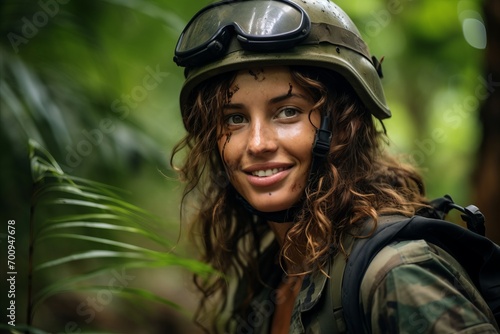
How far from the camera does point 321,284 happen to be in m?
2.05

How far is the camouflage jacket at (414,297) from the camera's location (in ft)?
5.53

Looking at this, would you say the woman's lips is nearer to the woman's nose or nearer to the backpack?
the woman's nose

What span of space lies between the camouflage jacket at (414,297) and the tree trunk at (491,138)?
2362mm

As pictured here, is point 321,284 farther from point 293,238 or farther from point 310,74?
point 310,74

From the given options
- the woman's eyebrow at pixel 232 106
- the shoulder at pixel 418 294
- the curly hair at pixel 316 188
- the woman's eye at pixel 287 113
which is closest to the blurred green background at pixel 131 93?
the curly hair at pixel 316 188

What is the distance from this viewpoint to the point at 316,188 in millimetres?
2295

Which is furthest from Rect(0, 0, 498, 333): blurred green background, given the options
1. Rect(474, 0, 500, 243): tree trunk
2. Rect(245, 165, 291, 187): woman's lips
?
Rect(245, 165, 291, 187): woman's lips

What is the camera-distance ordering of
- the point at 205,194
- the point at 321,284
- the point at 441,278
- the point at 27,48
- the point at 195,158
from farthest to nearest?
the point at 27,48
the point at 205,194
the point at 195,158
the point at 321,284
the point at 441,278

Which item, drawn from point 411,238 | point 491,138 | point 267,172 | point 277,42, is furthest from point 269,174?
point 491,138

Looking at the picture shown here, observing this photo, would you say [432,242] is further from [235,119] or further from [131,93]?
[131,93]

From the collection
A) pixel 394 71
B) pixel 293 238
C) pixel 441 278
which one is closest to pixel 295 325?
pixel 293 238

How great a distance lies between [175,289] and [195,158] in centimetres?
428

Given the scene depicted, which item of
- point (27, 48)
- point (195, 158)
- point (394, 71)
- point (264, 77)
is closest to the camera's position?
point (264, 77)

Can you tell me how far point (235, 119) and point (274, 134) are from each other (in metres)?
0.22
